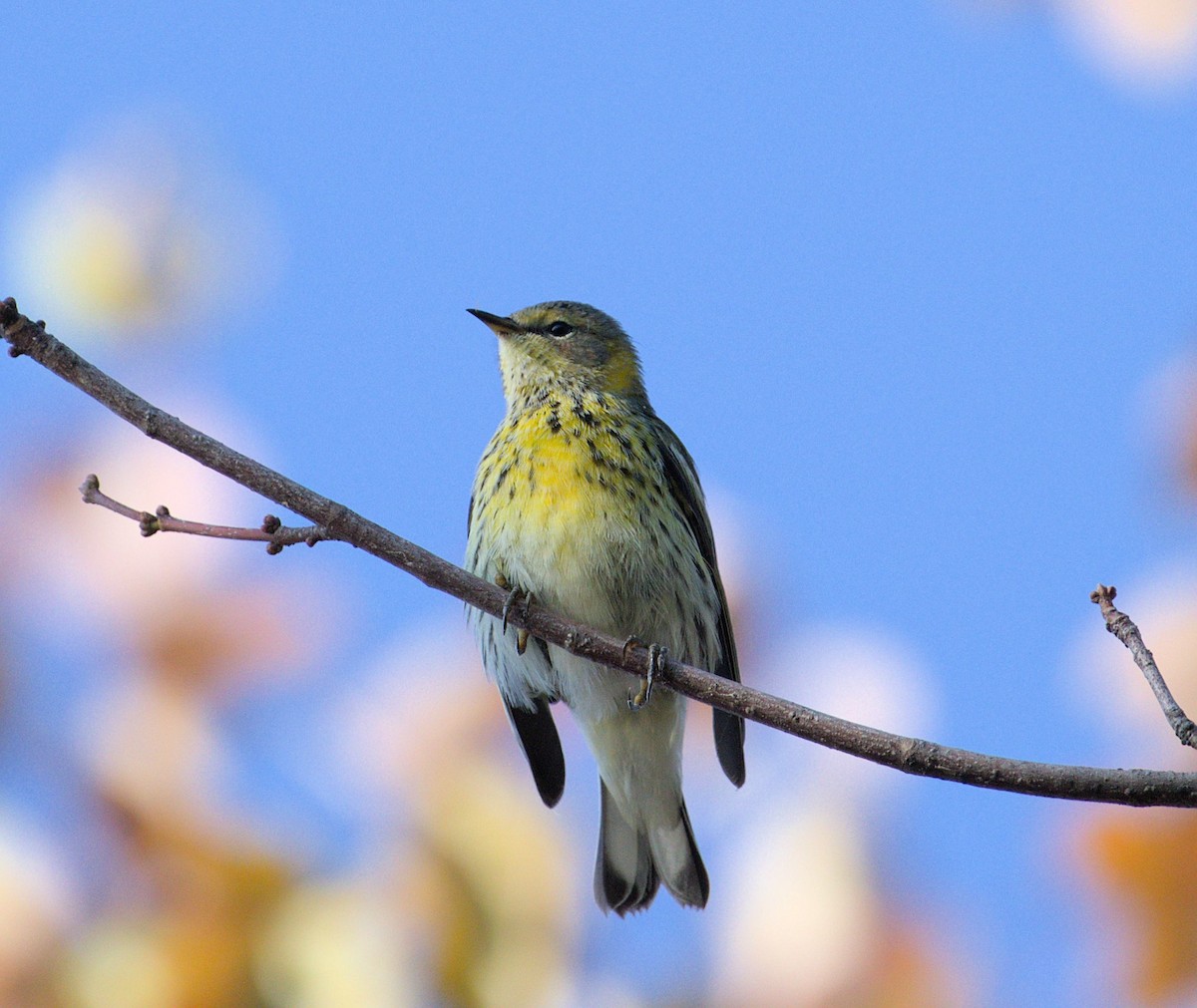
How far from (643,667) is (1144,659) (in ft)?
3.51

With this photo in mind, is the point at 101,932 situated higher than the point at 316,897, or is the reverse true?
the point at 316,897

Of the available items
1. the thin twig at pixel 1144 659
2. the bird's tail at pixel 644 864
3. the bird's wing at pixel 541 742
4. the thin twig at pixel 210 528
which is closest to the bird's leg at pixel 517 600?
the bird's wing at pixel 541 742

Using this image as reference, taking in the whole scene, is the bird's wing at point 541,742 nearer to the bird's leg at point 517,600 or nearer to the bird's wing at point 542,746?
the bird's wing at point 542,746

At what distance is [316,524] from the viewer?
2.72 metres

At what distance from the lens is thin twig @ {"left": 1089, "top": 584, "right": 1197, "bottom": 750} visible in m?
2.41

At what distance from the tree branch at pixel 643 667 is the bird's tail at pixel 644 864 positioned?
1.59 metres

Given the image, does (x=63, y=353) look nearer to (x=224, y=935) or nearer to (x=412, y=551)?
(x=412, y=551)

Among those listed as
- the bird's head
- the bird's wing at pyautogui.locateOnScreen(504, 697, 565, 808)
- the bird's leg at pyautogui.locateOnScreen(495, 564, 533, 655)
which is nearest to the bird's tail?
the bird's wing at pyautogui.locateOnScreen(504, 697, 565, 808)

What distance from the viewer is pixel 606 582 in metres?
4.01

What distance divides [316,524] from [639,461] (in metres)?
1.68

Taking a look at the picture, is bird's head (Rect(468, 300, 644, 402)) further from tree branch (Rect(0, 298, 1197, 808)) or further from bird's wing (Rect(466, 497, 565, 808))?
tree branch (Rect(0, 298, 1197, 808))

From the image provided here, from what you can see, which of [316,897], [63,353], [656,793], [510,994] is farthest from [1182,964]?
[63,353]

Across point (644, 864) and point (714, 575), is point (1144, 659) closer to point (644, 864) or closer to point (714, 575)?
point (714, 575)

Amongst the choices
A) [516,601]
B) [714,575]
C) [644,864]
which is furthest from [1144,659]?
[644,864]
